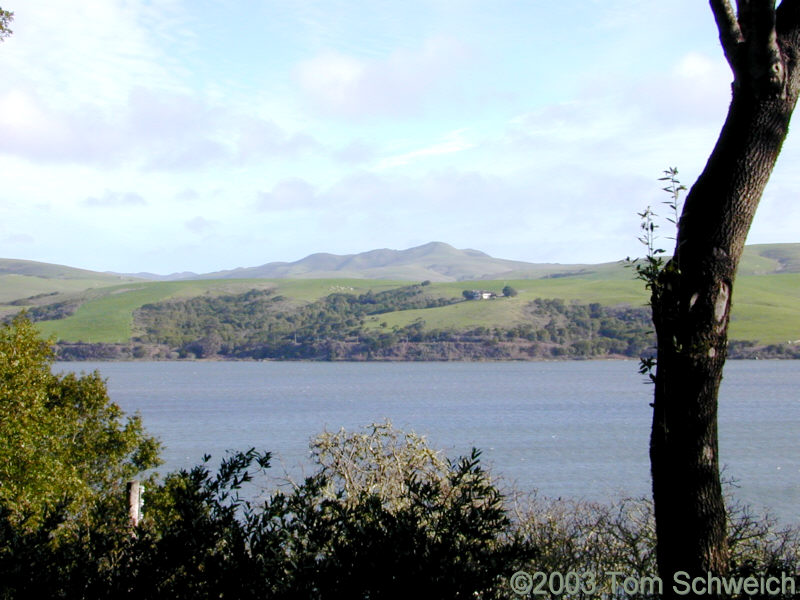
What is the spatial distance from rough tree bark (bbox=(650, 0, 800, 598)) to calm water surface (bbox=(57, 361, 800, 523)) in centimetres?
441

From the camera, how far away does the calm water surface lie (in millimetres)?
35531

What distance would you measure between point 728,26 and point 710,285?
1.45 m

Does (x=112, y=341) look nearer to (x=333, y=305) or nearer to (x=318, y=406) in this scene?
(x=333, y=305)

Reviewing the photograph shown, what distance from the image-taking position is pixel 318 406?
7131 cm

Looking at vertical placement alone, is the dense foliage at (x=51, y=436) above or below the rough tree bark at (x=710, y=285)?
below

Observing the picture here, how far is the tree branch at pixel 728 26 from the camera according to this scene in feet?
15.8

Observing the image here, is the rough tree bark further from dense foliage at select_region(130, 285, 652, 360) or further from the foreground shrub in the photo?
dense foliage at select_region(130, 285, 652, 360)

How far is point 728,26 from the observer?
15.9ft

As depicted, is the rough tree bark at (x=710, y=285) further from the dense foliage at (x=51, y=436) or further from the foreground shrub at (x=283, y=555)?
the dense foliage at (x=51, y=436)

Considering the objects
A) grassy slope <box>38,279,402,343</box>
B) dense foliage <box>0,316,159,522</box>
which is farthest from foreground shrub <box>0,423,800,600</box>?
grassy slope <box>38,279,402,343</box>

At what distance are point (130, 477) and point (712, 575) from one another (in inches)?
637

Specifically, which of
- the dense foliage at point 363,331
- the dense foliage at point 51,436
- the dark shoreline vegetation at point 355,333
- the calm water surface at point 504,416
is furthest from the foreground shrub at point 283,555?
the dark shoreline vegetation at point 355,333

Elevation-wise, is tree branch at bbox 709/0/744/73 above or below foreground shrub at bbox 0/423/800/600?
above

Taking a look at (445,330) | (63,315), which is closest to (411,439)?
(445,330)
